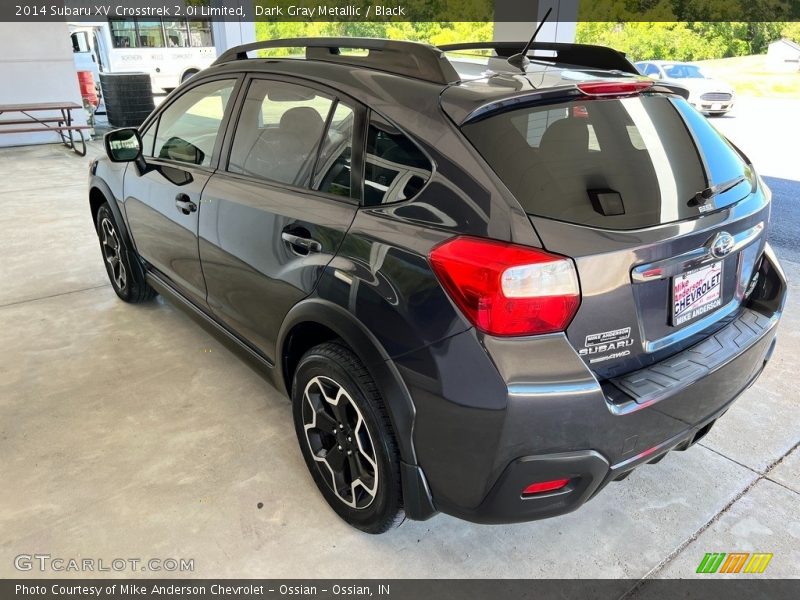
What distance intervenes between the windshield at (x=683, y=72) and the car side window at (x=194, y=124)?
33.5 feet

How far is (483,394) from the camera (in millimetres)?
1563

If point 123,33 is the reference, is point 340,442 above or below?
below

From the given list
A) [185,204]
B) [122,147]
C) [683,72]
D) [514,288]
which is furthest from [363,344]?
[683,72]

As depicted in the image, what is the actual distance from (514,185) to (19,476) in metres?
2.25

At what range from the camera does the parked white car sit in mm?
10805

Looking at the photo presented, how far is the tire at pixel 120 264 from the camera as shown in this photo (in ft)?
12.3

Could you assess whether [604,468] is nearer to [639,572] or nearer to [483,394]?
[483,394]

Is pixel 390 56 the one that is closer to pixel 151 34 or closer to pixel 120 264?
pixel 120 264

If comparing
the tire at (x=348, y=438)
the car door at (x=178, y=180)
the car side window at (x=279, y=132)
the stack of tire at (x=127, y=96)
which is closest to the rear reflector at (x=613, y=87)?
the car side window at (x=279, y=132)

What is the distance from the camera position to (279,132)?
2.42 meters

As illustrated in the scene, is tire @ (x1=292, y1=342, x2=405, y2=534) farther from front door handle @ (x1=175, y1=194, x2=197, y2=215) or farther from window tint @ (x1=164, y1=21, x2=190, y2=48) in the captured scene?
window tint @ (x1=164, y1=21, x2=190, y2=48)

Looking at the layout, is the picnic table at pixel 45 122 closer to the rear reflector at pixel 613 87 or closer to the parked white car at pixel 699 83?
the parked white car at pixel 699 83

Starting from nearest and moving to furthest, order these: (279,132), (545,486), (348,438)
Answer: (545,486) → (348,438) → (279,132)

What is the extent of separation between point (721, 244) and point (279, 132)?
1642 millimetres
